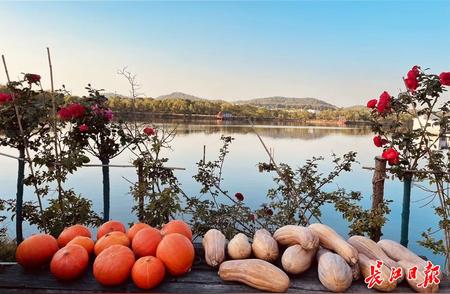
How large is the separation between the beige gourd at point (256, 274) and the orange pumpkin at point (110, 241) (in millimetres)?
515

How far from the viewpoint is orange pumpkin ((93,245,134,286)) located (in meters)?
1.56

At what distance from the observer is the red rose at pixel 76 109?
3.12 meters

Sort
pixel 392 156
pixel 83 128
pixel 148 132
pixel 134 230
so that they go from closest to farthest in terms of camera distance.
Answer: pixel 134 230, pixel 392 156, pixel 83 128, pixel 148 132

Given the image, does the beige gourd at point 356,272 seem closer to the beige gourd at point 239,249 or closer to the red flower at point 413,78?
the beige gourd at point 239,249

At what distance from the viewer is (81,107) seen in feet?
10.5

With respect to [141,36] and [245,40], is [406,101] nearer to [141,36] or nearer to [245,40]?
[141,36]

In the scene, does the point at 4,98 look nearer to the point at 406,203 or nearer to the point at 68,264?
the point at 68,264

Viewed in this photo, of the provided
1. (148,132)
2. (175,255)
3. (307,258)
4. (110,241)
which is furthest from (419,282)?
(148,132)

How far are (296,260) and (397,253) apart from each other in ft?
1.88

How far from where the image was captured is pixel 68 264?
5.25 ft

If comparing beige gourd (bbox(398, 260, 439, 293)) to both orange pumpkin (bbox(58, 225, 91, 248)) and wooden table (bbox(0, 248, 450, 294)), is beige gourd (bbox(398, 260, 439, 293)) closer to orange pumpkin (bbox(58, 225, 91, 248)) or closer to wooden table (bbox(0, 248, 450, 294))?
wooden table (bbox(0, 248, 450, 294))

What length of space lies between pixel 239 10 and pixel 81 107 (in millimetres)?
5279

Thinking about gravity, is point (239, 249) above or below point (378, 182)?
below

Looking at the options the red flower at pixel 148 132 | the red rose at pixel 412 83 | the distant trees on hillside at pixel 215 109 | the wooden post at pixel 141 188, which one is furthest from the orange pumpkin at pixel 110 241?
the red rose at pixel 412 83
